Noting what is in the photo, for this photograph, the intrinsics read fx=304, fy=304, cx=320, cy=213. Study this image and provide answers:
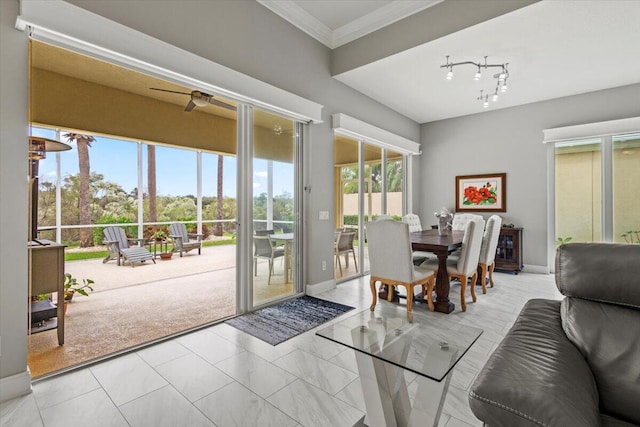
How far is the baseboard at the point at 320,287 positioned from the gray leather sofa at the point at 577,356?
8.95 feet

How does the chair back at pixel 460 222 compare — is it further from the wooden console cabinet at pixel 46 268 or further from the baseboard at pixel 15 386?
the baseboard at pixel 15 386

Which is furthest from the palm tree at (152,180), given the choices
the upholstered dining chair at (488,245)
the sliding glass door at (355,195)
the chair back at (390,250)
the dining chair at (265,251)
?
the upholstered dining chair at (488,245)

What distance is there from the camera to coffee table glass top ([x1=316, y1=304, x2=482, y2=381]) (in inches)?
48.6

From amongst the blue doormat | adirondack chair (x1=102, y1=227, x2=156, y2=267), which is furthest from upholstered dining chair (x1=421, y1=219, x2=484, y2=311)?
adirondack chair (x1=102, y1=227, x2=156, y2=267)

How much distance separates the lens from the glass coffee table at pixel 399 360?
126cm

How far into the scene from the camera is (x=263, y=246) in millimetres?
3539

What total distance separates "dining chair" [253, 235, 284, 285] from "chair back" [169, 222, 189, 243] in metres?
4.24

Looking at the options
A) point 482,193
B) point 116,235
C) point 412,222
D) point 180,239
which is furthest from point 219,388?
point 180,239

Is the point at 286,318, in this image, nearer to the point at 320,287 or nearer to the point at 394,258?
the point at 320,287

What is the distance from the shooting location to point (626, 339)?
112cm

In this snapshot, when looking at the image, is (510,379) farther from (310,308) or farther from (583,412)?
(310,308)

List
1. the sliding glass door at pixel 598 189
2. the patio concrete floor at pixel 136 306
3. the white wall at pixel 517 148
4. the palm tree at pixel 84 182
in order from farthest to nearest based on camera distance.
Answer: the palm tree at pixel 84 182 < the white wall at pixel 517 148 < the sliding glass door at pixel 598 189 < the patio concrete floor at pixel 136 306

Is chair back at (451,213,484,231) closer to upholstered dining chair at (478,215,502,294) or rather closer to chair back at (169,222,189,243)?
upholstered dining chair at (478,215,502,294)

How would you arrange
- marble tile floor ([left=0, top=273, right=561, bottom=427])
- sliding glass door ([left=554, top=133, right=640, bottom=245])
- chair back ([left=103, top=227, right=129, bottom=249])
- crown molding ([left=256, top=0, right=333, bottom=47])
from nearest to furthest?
marble tile floor ([left=0, top=273, right=561, bottom=427])
crown molding ([left=256, top=0, right=333, bottom=47])
sliding glass door ([left=554, top=133, right=640, bottom=245])
chair back ([left=103, top=227, right=129, bottom=249])
